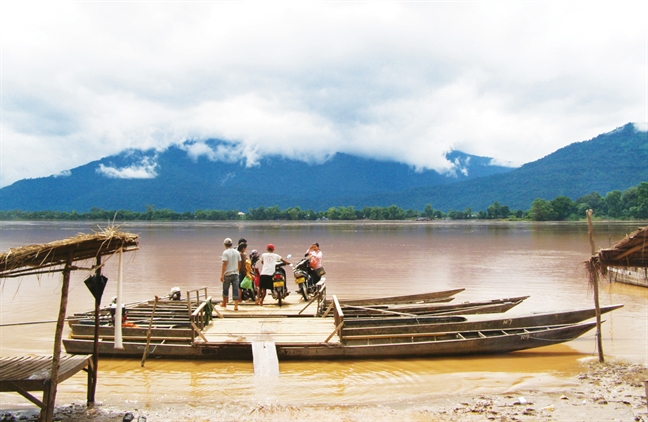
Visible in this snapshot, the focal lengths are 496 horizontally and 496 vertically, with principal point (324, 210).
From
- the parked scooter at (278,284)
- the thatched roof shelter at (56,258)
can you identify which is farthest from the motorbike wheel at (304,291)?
the thatched roof shelter at (56,258)

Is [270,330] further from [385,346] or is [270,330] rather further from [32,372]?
[32,372]

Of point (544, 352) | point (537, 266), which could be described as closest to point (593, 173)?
point (537, 266)

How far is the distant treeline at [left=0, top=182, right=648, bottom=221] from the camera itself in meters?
103

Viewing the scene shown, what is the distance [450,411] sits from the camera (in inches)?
298

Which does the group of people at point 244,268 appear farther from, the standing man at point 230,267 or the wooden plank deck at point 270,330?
the wooden plank deck at point 270,330

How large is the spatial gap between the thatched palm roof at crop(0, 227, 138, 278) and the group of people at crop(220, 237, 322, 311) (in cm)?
414

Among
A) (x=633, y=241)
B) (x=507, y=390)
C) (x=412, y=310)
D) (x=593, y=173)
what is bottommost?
(x=507, y=390)

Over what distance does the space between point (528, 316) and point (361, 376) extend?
13.5 feet

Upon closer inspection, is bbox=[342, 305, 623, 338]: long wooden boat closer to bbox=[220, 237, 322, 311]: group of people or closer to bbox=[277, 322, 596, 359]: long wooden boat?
bbox=[277, 322, 596, 359]: long wooden boat

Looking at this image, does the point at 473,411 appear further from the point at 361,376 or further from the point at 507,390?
the point at 361,376

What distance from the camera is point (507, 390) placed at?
Result: 856 centimetres

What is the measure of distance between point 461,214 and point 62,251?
147921 millimetres

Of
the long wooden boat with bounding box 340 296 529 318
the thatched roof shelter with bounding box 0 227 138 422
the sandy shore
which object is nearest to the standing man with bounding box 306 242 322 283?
the long wooden boat with bounding box 340 296 529 318

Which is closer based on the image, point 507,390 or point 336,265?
point 507,390
